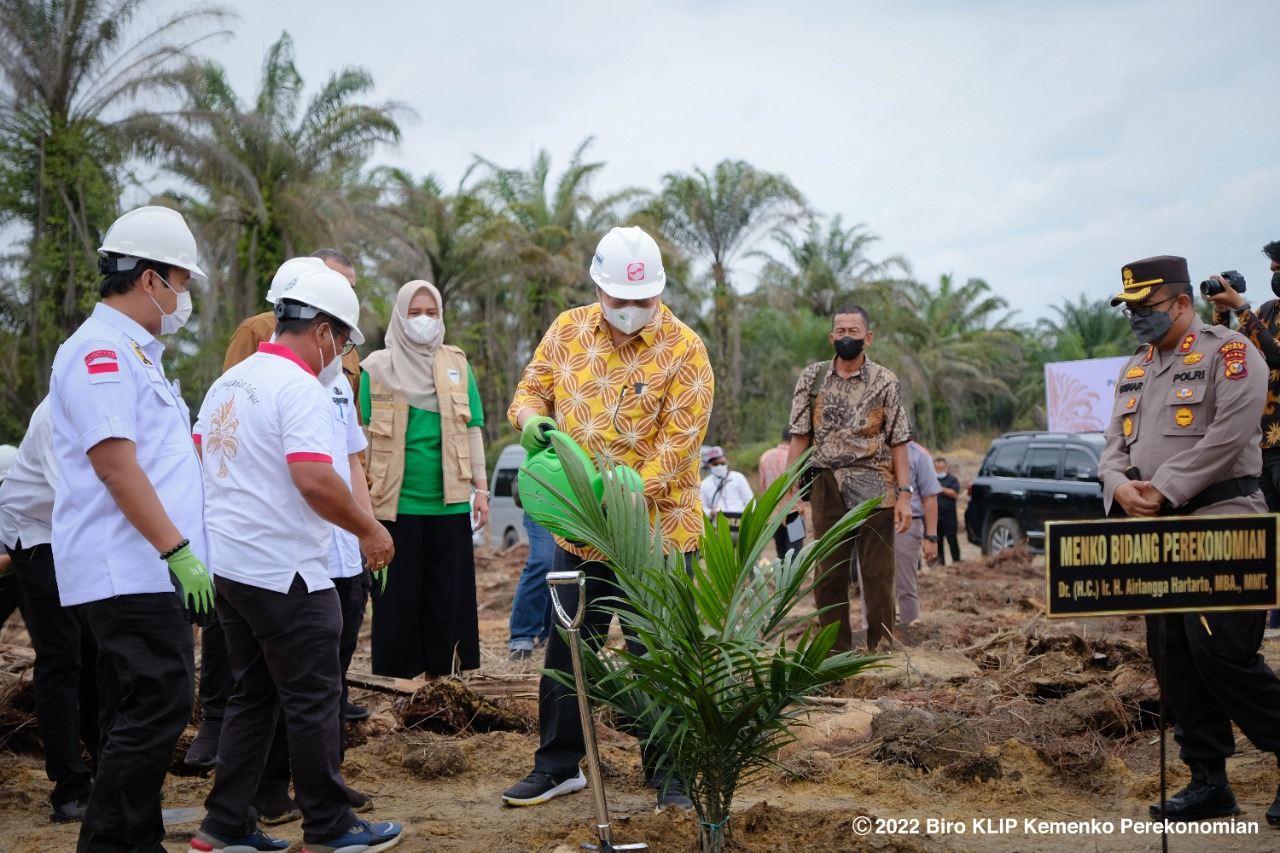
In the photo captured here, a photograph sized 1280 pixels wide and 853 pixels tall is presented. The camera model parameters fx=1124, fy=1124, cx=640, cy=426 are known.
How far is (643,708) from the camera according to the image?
343cm

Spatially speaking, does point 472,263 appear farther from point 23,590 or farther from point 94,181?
point 23,590

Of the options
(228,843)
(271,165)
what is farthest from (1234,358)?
(271,165)

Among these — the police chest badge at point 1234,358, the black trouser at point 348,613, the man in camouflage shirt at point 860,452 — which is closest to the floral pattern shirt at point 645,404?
the black trouser at point 348,613

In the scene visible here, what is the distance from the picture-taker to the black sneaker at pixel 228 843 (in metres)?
3.75

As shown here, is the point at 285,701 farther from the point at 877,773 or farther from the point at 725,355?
the point at 725,355

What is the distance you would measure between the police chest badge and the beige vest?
3611 mm

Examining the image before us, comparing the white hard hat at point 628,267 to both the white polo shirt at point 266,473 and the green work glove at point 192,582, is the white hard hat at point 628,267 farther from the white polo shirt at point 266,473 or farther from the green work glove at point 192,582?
the green work glove at point 192,582

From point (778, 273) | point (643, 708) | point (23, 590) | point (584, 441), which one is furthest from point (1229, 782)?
point (778, 273)

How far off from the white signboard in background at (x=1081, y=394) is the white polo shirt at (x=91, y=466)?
47.6 feet

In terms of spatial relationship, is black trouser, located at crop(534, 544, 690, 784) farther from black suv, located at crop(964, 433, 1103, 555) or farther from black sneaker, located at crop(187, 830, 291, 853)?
black suv, located at crop(964, 433, 1103, 555)

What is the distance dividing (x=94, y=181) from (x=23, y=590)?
55.2ft

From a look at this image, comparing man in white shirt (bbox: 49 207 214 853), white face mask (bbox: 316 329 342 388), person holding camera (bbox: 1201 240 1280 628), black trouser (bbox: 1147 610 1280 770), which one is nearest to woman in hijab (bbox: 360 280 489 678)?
white face mask (bbox: 316 329 342 388)

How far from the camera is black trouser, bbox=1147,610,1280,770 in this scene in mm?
3869

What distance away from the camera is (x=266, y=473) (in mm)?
3662
